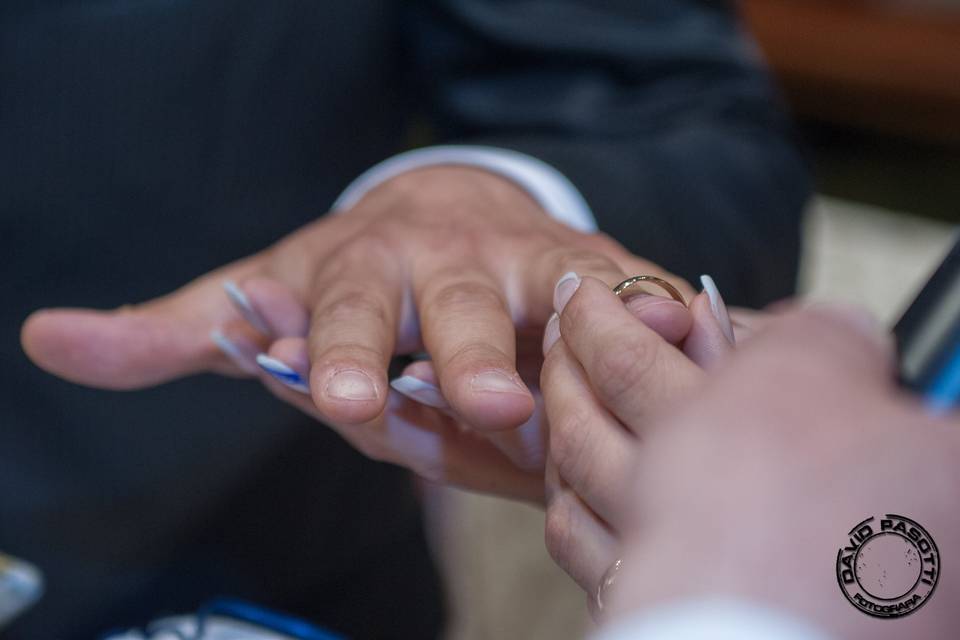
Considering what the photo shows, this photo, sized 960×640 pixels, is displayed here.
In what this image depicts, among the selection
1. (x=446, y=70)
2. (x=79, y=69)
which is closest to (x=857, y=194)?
(x=446, y=70)

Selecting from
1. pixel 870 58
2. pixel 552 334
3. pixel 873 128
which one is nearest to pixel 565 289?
pixel 552 334

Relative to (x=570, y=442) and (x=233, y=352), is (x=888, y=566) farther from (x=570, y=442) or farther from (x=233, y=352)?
(x=233, y=352)

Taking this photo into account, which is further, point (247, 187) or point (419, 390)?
point (247, 187)

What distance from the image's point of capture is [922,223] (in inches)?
49.8

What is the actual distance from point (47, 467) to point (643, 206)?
0.34m

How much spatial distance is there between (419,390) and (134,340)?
0.13m

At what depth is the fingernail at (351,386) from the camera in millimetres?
277

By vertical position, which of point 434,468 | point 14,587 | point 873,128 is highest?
point 873,128

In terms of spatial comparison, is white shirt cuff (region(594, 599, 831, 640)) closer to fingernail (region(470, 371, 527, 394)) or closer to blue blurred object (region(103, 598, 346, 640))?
fingernail (region(470, 371, 527, 394))

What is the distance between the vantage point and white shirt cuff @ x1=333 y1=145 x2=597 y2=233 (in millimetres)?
429

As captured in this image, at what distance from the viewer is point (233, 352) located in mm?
358

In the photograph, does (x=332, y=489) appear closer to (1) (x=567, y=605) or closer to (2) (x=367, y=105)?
(2) (x=367, y=105)

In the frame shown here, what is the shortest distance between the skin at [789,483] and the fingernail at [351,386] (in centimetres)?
12

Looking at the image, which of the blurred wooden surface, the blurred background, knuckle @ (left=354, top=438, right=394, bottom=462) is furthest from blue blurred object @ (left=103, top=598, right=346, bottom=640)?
the blurred wooden surface
